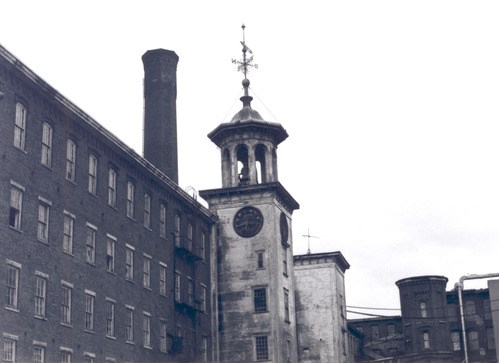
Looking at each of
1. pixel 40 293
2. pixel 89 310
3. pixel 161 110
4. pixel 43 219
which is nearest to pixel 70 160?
pixel 43 219

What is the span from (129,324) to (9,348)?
1041 centimetres

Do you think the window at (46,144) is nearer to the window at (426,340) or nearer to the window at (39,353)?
the window at (39,353)

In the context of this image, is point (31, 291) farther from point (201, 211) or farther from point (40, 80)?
point (201, 211)

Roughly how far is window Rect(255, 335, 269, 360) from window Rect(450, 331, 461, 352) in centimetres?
5057

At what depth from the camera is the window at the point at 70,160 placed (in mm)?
39406

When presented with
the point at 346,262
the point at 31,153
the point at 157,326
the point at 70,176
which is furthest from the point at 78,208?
the point at 346,262

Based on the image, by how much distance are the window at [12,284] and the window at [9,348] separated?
47.9 inches

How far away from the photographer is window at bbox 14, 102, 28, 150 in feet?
117

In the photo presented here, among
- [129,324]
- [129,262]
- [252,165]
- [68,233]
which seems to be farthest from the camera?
[252,165]

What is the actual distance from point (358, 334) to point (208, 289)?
130 feet

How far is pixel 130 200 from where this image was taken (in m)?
45.5

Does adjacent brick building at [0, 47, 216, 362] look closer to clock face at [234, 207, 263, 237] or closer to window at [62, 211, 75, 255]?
window at [62, 211, 75, 255]

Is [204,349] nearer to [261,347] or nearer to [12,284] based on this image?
[261,347]

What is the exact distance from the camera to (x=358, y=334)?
91250 mm
